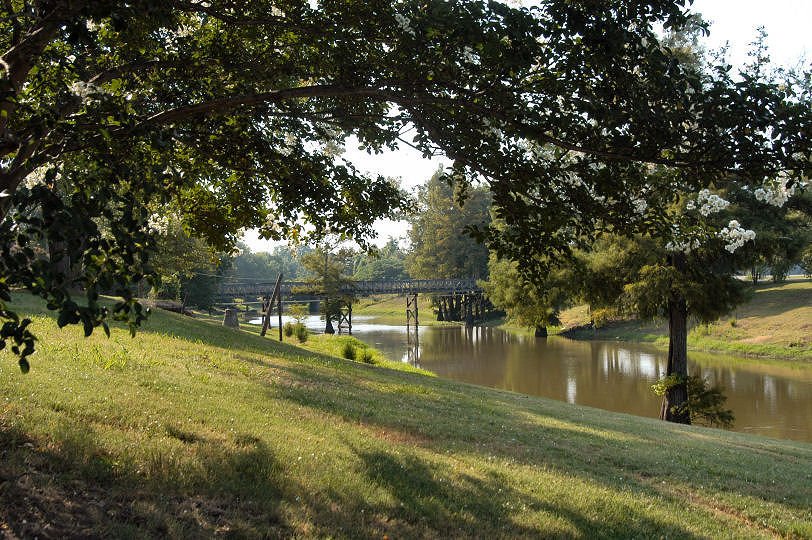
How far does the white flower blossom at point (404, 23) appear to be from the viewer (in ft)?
17.0

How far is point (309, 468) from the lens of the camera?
5.50m

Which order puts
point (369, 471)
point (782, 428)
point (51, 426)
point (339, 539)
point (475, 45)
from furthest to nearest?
1. point (782, 428)
2. point (369, 471)
3. point (51, 426)
4. point (475, 45)
5. point (339, 539)

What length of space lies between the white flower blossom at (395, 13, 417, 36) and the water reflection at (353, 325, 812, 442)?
1727 cm

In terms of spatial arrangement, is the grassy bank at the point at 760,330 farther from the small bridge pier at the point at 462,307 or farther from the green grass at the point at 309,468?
the green grass at the point at 309,468

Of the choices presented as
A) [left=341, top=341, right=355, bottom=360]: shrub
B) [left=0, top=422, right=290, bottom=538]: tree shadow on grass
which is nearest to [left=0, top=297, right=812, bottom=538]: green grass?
[left=0, top=422, right=290, bottom=538]: tree shadow on grass

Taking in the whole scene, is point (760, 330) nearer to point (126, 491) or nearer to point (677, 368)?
point (677, 368)

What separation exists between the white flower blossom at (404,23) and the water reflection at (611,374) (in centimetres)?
1727

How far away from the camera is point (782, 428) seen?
18344mm

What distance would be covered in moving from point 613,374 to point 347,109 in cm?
2394

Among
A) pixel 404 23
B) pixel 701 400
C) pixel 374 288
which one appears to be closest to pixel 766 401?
pixel 701 400

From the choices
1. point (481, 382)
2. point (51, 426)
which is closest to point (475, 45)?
point (51, 426)

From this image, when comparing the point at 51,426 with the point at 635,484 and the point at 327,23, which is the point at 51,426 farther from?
the point at 635,484

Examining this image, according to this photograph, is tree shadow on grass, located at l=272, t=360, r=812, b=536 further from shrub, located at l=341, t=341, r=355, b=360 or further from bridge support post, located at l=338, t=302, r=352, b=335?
bridge support post, located at l=338, t=302, r=352, b=335

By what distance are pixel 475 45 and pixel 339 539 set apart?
12.2ft
